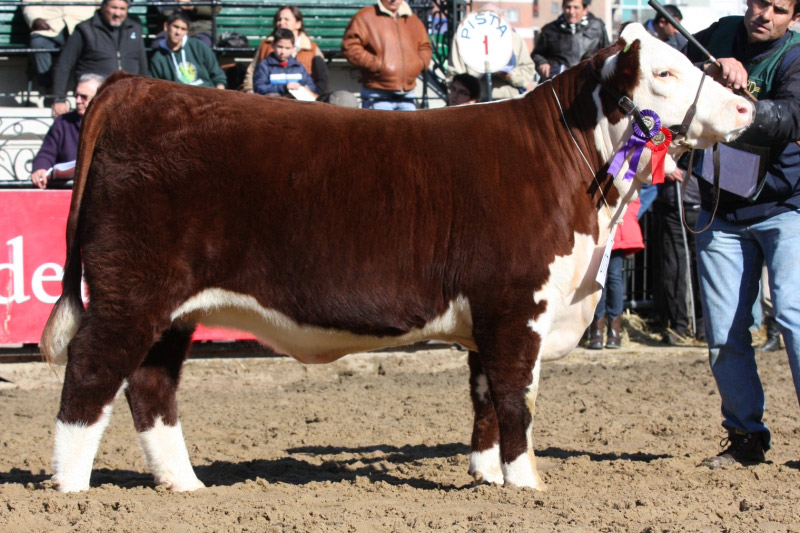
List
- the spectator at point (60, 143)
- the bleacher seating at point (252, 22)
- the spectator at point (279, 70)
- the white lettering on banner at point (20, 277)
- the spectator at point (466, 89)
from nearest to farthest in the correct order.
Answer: the white lettering on banner at point (20, 277), the spectator at point (60, 143), the spectator at point (466, 89), the spectator at point (279, 70), the bleacher seating at point (252, 22)

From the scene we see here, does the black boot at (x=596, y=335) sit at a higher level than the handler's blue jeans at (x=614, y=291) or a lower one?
lower

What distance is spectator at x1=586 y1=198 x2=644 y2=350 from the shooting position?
8844 mm

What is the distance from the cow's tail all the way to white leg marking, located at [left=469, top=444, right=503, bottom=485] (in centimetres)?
196

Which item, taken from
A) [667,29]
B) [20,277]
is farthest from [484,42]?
[20,277]

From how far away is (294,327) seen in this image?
13.9 ft

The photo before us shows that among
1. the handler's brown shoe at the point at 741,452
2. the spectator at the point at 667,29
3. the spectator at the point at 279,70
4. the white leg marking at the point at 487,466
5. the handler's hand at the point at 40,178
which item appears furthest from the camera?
the spectator at the point at 279,70

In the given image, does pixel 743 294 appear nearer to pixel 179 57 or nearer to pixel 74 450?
pixel 74 450

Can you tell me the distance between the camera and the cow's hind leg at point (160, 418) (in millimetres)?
4500

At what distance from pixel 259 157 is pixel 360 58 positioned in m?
5.62

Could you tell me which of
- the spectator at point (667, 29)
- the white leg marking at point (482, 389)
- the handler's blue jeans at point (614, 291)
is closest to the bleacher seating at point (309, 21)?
the spectator at point (667, 29)

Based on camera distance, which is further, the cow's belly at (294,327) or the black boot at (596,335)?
the black boot at (596,335)

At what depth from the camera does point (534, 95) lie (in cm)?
449

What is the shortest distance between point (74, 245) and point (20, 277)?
367cm

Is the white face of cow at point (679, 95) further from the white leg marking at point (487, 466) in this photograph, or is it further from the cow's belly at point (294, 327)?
the white leg marking at point (487, 466)
